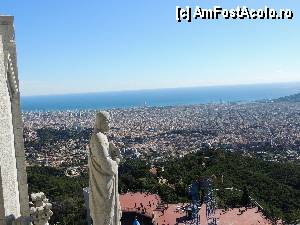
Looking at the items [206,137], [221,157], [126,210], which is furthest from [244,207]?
[206,137]

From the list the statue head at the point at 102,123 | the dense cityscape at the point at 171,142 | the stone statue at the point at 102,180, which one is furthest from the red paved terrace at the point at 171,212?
the dense cityscape at the point at 171,142

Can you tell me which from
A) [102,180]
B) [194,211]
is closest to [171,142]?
[194,211]

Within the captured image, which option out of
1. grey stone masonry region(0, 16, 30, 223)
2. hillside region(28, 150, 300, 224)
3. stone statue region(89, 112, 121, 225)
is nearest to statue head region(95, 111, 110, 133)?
stone statue region(89, 112, 121, 225)

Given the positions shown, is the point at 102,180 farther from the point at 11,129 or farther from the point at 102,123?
the point at 11,129

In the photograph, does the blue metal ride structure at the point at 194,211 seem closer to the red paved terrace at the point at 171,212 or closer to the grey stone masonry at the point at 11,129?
the red paved terrace at the point at 171,212

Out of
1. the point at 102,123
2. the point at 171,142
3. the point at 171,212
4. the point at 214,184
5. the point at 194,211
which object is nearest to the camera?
the point at 102,123
